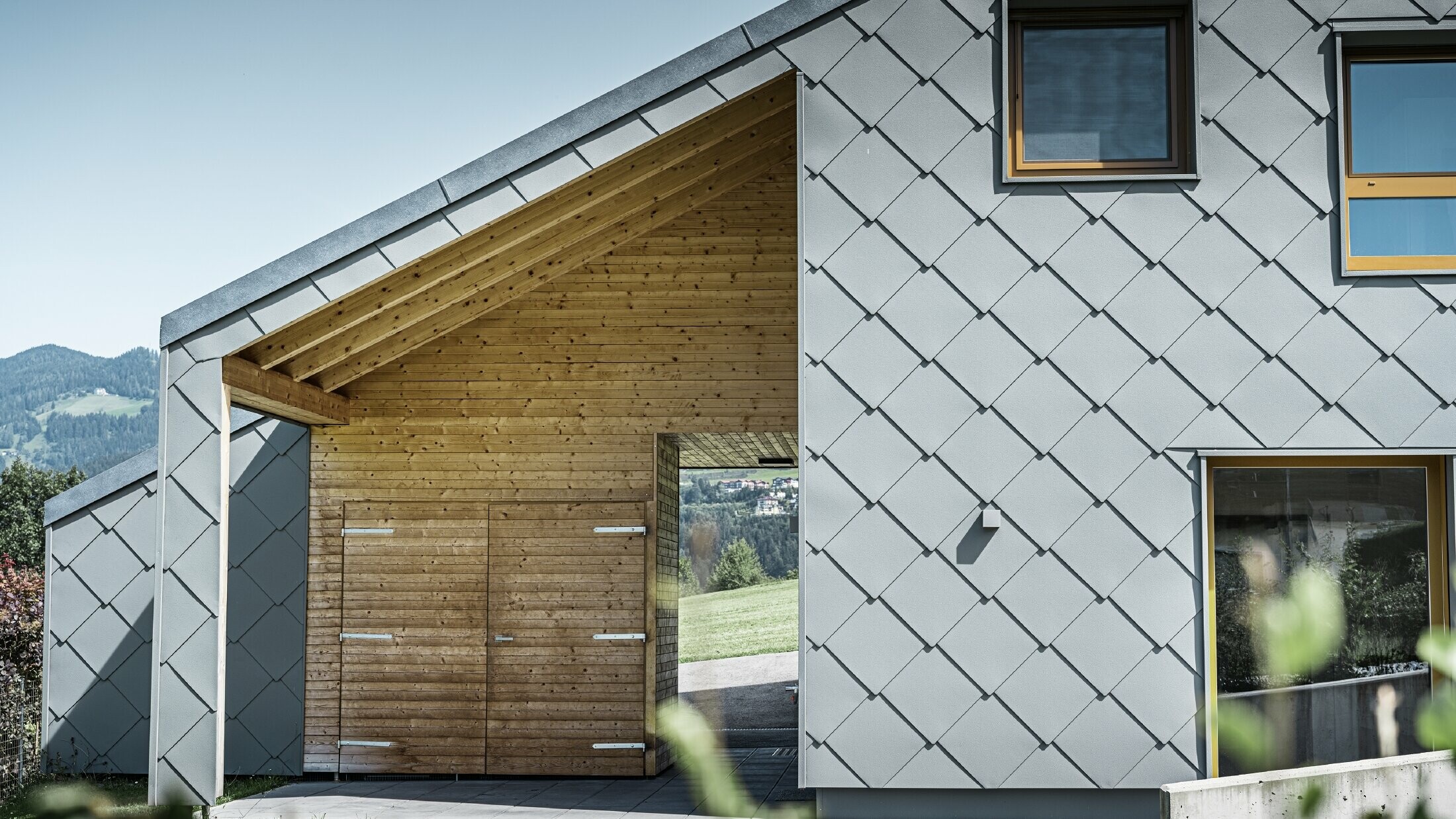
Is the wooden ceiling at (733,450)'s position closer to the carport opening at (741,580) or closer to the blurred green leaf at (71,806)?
the carport opening at (741,580)

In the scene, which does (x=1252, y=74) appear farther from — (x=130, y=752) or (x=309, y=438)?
(x=130, y=752)

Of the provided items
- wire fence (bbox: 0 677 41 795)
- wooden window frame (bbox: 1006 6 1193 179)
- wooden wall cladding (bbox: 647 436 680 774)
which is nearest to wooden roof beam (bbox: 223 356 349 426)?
wooden wall cladding (bbox: 647 436 680 774)

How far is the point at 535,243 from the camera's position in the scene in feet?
26.3

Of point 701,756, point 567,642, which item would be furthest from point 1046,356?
point 701,756

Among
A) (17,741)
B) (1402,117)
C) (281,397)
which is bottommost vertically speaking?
(17,741)

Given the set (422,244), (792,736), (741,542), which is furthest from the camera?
(741,542)

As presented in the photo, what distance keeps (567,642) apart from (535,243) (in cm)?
272

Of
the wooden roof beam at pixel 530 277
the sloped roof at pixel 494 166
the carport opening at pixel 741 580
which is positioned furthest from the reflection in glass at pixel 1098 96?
the wooden roof beam at pixel 530 277

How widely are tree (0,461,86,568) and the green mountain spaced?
82.4 meters

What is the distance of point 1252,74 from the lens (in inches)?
242

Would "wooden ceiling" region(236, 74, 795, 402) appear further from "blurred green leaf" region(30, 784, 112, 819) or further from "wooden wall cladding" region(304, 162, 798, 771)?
A: "blurred green leaf" region(30, 784, 112, 819)

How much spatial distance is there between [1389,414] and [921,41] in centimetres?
280

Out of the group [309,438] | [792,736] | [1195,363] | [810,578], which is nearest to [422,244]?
[810,578]

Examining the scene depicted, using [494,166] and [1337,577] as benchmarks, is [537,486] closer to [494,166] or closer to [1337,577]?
[494,166]
